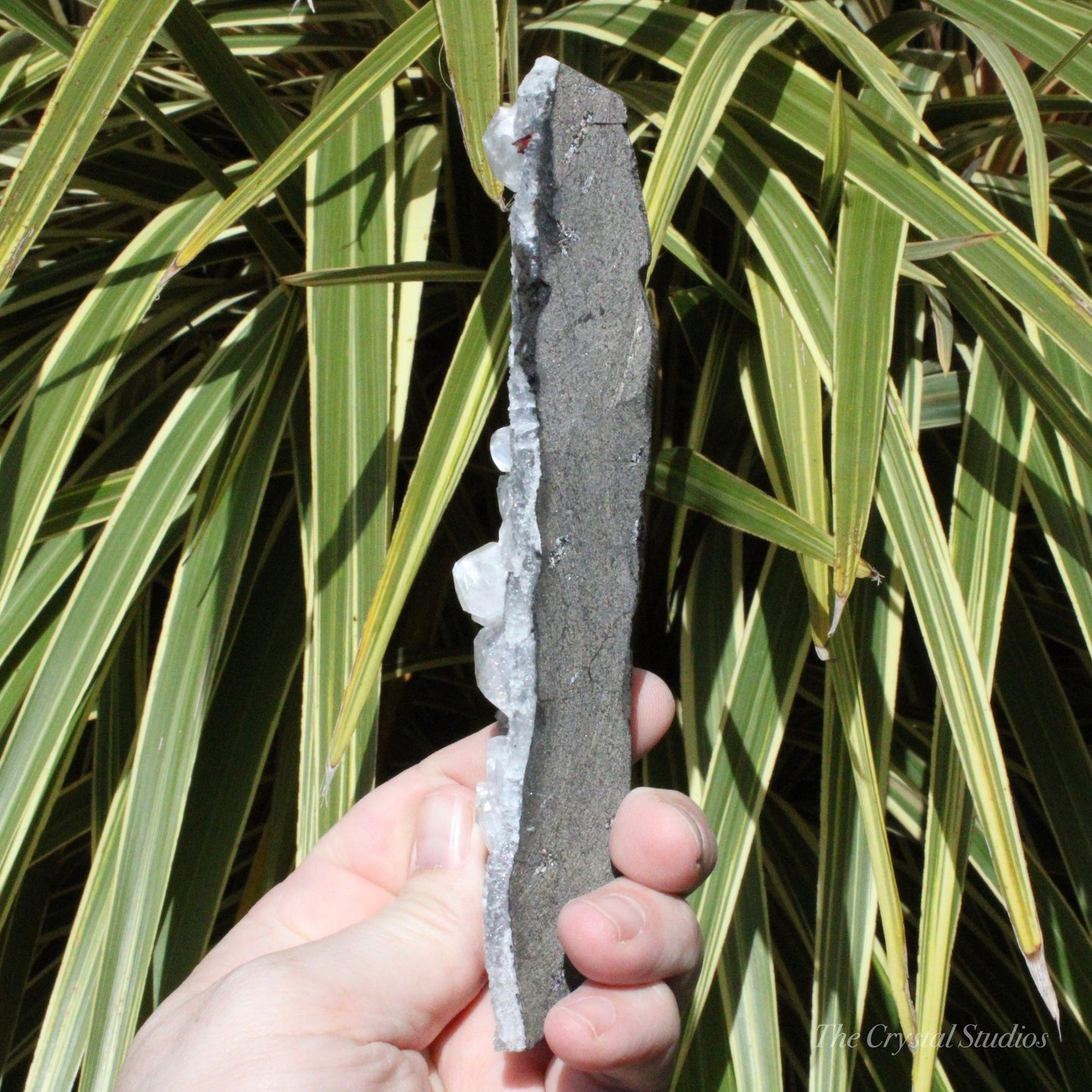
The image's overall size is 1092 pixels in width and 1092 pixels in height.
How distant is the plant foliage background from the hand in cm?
6

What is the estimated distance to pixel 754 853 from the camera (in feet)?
2.24

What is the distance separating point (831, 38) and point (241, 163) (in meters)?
0.43

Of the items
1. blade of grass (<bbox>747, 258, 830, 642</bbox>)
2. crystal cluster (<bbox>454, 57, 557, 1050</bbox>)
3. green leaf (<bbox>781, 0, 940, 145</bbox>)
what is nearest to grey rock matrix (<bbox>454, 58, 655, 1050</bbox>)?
crystal cluster (<bbox>454, 57, 557, 1050</bbox>)

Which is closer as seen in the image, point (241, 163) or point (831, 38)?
point (831, 38)

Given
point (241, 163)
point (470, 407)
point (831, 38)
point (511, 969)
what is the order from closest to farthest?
point (511, 969) < point (470, 407) < point (831, 38) < point (241, 163)

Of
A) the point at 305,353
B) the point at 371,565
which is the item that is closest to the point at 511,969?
the point at 371,565

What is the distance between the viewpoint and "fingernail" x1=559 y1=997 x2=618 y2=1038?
0.45m

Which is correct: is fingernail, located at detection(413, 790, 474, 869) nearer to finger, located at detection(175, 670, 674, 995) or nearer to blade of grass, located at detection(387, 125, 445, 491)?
finger, located at detection(175, 670, 674, 995)

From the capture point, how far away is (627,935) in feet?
1.50

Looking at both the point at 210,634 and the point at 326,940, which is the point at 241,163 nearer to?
the point at 210,634

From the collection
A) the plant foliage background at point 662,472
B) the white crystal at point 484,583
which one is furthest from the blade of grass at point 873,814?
the white crystal at point 484,583

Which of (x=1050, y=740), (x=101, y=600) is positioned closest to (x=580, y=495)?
(x=101, y=600)

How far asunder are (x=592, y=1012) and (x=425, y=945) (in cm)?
10

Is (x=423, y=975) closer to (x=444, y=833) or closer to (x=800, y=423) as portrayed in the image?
(x=444, y=833)
